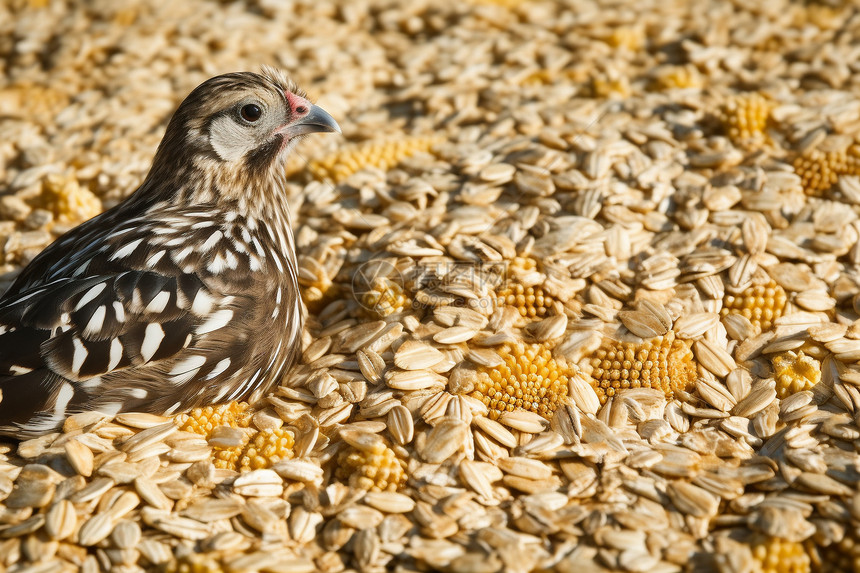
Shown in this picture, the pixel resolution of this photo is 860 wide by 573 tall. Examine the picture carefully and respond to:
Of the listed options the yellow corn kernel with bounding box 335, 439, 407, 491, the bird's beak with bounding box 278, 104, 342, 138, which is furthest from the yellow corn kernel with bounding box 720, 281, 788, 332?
the bird's beak with bounding box 278, 104, 342, 138

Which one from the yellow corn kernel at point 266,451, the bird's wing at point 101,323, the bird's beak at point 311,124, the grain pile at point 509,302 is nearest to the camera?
the grain pile at point 509,302

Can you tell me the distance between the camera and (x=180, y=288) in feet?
10.1

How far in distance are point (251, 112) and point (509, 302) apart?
1.48 m

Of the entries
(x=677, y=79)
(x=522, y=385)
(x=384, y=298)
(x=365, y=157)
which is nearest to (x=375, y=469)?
(x=522, y=385)

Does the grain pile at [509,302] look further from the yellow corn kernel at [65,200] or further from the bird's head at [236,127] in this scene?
the bird's head at [236,127]

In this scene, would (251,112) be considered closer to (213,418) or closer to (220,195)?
(220,195)

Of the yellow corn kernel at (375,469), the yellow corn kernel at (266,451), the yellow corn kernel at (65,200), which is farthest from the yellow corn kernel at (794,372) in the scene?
the yellow corn kernel at (65,200)

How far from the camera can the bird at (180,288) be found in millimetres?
2938

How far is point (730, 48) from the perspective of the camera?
5398 mm

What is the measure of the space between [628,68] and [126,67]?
346 cm

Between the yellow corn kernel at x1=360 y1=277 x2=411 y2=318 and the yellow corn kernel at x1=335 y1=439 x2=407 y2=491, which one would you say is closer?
the yellow corn kernel at x1=335 y1=439 x2=407 y2=491

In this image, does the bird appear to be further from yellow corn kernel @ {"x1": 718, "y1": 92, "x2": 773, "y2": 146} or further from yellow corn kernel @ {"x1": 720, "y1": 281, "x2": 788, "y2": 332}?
yellow corn kernel @ {"x1": 718, "y1": 92, "x2": 773, "y2": 146}

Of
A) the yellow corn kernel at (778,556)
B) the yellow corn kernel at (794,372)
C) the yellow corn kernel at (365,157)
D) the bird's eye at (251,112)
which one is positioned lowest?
the yellow corn kernel at (778,556)

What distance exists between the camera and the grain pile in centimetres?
273
